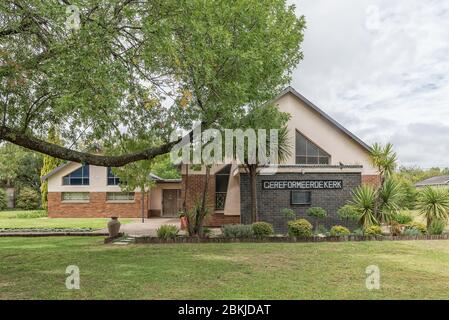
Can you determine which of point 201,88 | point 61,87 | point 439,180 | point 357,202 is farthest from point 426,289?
point 439,180

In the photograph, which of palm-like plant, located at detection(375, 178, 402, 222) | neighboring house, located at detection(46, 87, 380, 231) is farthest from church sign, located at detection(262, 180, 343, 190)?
palm-like plant, located at detection(375, 178, 402, 222)

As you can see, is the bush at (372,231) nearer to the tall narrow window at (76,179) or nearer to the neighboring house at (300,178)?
the neighboring house at (300,178)

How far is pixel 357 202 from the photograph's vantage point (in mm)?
19188

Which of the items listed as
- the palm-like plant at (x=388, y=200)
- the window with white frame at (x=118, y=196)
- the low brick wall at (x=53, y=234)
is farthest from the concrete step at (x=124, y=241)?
the window with white frame at (x=118, y=196)

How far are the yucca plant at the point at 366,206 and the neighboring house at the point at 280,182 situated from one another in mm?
1170

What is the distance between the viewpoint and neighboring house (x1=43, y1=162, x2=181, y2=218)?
32281 mm

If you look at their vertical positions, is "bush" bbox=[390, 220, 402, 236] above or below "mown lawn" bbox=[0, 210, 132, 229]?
above

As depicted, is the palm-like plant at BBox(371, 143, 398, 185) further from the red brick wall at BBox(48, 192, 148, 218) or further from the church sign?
the red brick wall at BBox(48, 192, 148, 218)

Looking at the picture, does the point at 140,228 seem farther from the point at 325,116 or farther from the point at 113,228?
the point at 325,116

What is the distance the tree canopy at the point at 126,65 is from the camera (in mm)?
8547

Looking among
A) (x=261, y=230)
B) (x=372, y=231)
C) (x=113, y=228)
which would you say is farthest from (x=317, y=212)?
(x=113, y=228)

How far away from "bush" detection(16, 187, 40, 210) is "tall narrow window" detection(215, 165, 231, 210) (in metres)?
30.1

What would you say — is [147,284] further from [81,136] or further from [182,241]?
[182,241]

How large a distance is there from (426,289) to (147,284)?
5753mm
